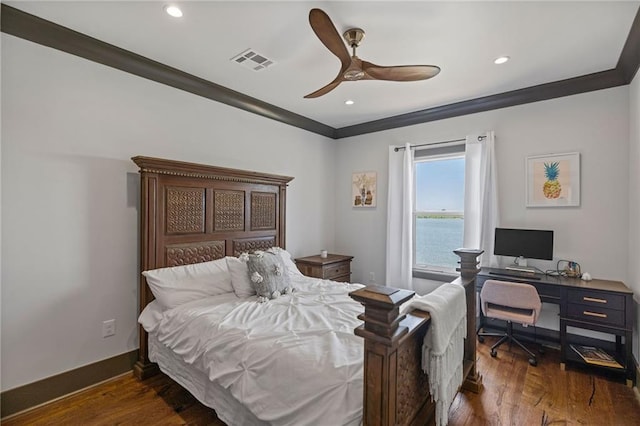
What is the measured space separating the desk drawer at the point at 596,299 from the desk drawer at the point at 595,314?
28 millimetres

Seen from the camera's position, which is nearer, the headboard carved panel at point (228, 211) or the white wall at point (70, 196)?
the white wall at point (70, 196)

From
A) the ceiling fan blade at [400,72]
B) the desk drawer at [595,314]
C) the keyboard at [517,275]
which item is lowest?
the desk drawer at [595,314]

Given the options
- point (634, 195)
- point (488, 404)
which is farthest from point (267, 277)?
point (634, 195)

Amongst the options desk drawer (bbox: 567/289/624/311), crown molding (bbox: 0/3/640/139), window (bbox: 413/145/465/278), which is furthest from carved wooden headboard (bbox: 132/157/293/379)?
desk drawer (bbox: 567/289/624/311)

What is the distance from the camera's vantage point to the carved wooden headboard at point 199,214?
A: 2520mm

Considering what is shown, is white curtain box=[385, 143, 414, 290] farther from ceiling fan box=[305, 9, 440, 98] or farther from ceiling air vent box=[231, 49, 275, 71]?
ceiling air vent box=[231, 49, 275, 71]

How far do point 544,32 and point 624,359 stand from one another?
276 cm

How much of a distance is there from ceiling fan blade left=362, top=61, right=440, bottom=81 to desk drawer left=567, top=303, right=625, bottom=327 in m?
2.45

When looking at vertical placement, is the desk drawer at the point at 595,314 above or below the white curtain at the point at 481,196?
below

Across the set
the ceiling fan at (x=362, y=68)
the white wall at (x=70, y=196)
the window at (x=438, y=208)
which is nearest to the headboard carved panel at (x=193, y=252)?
the white wall at (x=70, y=196)

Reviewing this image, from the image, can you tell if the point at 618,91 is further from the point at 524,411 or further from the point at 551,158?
the point at 524,411

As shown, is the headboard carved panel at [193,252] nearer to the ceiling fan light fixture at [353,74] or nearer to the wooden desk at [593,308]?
the ceiling fan light fixture at [353,74]

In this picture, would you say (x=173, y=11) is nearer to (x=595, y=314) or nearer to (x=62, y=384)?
(x=62, y=384)

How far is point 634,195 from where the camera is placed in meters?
2.61
